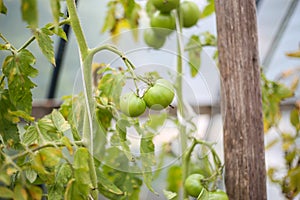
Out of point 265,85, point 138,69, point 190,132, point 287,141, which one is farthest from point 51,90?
point 138,69

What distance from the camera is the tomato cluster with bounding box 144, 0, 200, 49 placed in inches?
47.6

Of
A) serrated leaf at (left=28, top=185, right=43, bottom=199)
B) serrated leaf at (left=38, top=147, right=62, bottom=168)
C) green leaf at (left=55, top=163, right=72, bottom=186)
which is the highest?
serrated leaf at (left=38, top=147, right=62, bottom=168)

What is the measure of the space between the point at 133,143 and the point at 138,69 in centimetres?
22

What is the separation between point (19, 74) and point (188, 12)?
592 mm

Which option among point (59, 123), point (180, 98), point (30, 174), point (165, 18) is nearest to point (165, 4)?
point (165, 18)

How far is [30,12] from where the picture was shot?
1.65 ft

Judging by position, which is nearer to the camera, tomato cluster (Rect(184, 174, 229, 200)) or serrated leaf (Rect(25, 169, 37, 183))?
serrated leaf (Rect(25, 169, 37, 183))

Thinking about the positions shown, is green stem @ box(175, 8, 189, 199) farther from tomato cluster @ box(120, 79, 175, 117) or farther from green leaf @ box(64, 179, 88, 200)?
green leaf @ box(64, 179, 88, 200)

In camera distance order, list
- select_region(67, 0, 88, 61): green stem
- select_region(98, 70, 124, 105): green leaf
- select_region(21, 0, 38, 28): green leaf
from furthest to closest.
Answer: select_region(98, 70, 124, 105): green leaf → select_region(67, 0, 88, 61): green stem → select_region(21, 0, 38, 28): green leaf

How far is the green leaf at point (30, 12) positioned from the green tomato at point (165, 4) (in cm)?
71

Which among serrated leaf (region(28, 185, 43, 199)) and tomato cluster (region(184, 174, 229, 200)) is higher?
serrated leaf (region(28, 185, 43, 199))

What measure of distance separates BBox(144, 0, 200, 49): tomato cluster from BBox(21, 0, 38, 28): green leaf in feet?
2.24

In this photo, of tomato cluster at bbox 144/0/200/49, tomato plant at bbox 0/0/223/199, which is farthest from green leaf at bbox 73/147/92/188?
tomato cluster at bbox 144/0/200/49

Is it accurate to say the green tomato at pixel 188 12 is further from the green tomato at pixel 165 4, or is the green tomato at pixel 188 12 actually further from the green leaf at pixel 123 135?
the green leaf at pixel 123 135
